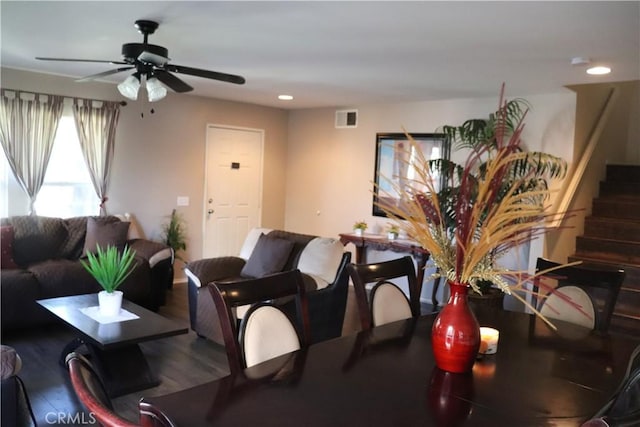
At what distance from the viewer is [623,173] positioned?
19.9 ft

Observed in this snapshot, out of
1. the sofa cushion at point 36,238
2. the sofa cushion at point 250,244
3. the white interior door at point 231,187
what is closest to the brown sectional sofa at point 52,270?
the sofa cushion at point 36,238

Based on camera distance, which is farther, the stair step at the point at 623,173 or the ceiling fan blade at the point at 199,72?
the stair step at the point at 623,173

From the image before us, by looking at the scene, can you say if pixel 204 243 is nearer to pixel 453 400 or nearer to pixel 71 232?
pixel 71 232

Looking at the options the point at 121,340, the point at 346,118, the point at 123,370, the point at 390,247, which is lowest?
the point at 123,370

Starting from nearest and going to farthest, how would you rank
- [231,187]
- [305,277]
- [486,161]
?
[305,277], [486,161], [231,187]

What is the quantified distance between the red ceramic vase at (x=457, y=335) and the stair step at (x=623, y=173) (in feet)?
17.0

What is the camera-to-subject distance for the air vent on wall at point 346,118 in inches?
275

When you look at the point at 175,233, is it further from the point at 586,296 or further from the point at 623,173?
the point at 623,173

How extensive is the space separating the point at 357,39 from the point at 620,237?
11.8ft

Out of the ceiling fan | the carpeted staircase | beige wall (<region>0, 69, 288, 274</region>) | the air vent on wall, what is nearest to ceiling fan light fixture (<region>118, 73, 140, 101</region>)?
the ceiling fan

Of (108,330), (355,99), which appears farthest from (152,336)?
(355,99)

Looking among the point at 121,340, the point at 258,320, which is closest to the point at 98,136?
the point at 121,340

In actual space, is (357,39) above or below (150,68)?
above

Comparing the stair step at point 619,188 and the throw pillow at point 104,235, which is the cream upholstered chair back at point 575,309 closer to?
the stair step at point 619,188
